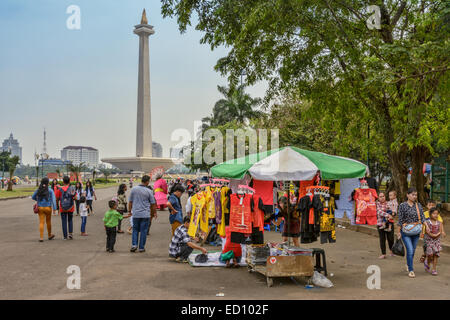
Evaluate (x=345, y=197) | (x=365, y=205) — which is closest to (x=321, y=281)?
(x=345, y=197)

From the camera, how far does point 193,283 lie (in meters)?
7.55

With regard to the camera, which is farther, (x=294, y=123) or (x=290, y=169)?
(x=294, y=123)

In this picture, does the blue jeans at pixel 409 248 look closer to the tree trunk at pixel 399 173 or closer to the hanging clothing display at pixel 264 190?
the hanging clothing display at pixel 264 190

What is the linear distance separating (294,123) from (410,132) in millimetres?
15907

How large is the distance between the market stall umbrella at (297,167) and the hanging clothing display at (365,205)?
72 centimetres

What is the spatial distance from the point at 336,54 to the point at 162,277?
9866mm

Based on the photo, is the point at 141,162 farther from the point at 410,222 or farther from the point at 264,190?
the point at 410,222

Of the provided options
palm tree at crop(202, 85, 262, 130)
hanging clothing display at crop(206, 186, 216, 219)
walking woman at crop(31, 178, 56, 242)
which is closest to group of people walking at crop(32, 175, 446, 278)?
walking woman at crop(31, 178, 56, 242)

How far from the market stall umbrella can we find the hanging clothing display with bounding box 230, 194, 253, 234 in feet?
1.33

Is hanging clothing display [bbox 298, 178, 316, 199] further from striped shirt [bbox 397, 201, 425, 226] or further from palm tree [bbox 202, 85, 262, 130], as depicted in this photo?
palm tree [bbox 202, 85, 262, 130]

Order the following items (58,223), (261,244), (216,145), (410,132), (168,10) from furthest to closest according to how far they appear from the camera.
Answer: (216,145), (58,223), (168,10), (410,132), (261,244)

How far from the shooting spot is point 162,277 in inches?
313
